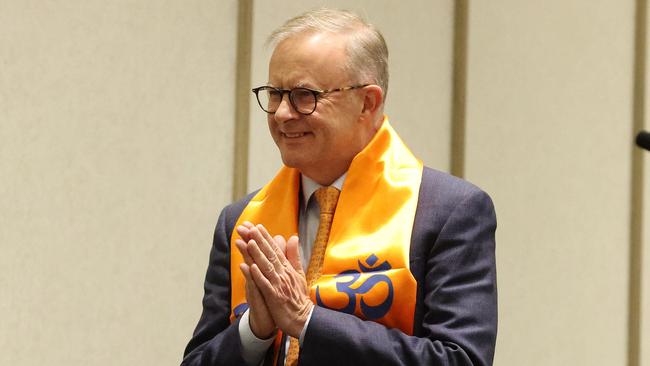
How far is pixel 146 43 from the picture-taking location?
3371 mm

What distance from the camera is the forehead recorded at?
2.21 metres

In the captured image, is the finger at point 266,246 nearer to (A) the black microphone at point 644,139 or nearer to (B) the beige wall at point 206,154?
(A) the black microphone at point 644,139

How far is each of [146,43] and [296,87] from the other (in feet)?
4.27

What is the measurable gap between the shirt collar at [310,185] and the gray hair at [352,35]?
227mm

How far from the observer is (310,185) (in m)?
2.36

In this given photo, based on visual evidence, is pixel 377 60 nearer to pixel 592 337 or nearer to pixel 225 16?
pixel 225 16

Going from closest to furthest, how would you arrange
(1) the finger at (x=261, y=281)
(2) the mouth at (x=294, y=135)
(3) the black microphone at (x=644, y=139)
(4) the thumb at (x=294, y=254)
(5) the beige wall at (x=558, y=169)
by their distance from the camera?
(3) the black microphone at (x=644, y=139)
(1) the finger at (x=261, y=281)
(4) the thumb at (x=294, y=254)
(2) the mouth at (x=294, y=135)
(5) the beige wall at (x=558, y=169)

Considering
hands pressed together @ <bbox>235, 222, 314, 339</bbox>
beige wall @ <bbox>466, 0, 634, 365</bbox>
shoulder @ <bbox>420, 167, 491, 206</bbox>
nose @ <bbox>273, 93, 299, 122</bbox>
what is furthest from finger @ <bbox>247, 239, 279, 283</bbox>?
beige wall @ <bbox>466, 0, 634, 365</bbox>

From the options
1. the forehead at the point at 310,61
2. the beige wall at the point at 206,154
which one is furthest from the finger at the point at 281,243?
the beige wall at the point at 206,154

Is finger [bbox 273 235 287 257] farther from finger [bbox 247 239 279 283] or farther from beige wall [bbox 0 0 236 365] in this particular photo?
beige wall [bbox 0 0 236 365]

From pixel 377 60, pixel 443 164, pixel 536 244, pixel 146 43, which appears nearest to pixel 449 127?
pixel 443 164

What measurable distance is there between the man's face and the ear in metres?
0.03

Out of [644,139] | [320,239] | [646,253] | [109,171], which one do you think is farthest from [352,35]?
[646,253]

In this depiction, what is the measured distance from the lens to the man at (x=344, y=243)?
2.03m
